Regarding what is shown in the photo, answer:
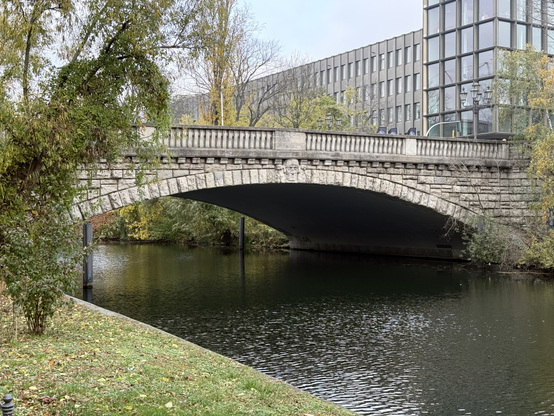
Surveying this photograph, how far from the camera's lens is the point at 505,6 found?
3472cm

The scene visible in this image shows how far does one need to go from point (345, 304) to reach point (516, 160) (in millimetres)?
9822

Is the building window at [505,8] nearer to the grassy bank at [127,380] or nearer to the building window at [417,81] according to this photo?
the building window at [417,81]

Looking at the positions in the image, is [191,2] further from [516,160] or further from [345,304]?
[516,160]

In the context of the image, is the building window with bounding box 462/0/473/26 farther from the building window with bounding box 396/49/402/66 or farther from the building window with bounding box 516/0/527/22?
the building window with bounding box 396/49/402/66

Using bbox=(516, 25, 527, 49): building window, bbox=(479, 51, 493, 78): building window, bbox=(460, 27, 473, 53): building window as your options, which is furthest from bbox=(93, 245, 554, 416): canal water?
bbox=(516, 25, 527, 49): building window

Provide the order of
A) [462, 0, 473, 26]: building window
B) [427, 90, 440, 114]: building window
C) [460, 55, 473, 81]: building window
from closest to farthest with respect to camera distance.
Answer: [460, 55, 473, 81]: building window < [462, 0, 473, 26]: building window < [427, 90, 440, 114]: building window

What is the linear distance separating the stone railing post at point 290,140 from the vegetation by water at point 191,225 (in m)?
18.4

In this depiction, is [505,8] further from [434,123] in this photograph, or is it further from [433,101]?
[434,123]

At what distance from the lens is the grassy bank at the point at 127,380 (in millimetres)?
5863

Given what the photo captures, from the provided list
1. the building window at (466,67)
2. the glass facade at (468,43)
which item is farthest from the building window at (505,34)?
the building window at (466,67)

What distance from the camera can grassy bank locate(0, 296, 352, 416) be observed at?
5.86 m

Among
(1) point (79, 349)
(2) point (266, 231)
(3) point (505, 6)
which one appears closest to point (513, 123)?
(3) point (505, 6)

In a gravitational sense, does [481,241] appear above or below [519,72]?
below

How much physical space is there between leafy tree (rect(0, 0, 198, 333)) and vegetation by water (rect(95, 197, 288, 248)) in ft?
80.7
